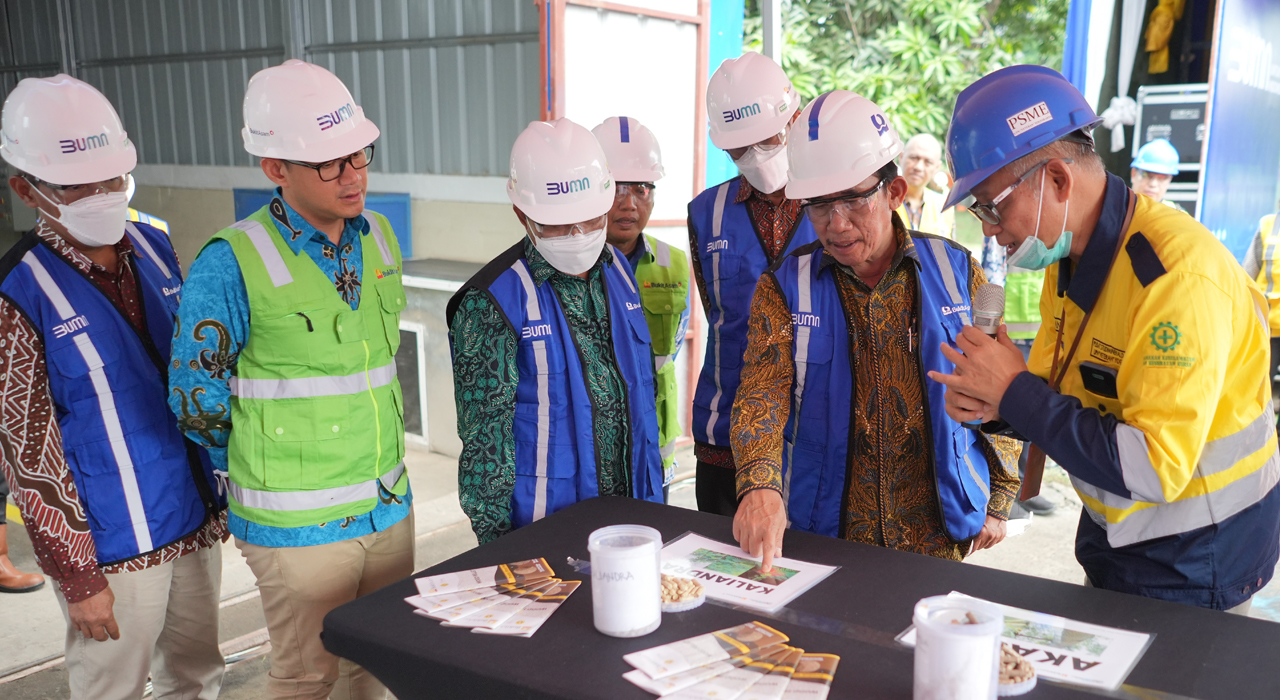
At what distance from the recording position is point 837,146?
192 cm

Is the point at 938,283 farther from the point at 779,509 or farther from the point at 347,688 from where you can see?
the point at 347,688

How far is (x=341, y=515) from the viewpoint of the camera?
2.14m

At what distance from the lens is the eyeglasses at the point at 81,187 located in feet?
6.86

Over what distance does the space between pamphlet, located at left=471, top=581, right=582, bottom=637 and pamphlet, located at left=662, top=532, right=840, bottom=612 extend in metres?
0.20

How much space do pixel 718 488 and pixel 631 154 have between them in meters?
1.07

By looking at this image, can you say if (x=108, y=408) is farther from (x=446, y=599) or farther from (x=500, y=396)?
(x=446, y=599)

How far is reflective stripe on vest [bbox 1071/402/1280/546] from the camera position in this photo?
1415 mm

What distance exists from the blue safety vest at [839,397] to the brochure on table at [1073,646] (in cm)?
53

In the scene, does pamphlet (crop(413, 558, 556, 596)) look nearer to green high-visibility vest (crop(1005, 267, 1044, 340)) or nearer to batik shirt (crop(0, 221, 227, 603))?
batik shirt (crop(0, 221, 227, 603))

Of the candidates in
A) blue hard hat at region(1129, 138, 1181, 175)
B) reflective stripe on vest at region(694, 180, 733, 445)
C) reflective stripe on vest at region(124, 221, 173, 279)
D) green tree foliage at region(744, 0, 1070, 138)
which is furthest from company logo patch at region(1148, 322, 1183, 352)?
green tree foliage at region(744, 0, 1070, 138)

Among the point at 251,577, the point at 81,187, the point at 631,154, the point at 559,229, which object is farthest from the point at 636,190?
the point at 251,577

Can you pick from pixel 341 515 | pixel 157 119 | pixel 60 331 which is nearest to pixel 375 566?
pixel 341 515

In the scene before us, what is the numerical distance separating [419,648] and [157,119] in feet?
25.9

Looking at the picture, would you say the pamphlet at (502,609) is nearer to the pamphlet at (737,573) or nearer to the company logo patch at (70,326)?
the pamphlet at (737,573)
